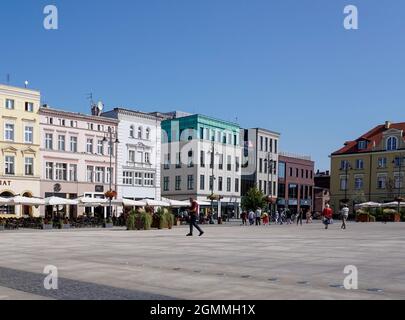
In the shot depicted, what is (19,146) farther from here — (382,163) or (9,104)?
(382,163)

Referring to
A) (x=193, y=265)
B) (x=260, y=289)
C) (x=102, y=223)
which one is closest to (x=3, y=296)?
(x=260, y=289)

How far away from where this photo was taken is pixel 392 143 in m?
83.7

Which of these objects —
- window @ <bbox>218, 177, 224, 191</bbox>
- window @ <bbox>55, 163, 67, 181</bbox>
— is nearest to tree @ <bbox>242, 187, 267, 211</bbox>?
window @ <bbox>218, 177, 224, 191</bbox>

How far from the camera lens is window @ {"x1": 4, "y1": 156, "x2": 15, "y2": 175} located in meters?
52.3

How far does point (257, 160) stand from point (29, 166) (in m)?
41.1

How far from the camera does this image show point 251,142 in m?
84.6

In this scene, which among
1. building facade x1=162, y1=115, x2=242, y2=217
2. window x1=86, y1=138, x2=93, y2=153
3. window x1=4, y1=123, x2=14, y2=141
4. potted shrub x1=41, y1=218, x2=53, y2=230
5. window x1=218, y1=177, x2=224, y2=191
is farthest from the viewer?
window x1=218, y1=177, x2=224, y2=191

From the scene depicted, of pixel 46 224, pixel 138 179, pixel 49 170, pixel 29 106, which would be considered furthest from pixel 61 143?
pixel 46 224

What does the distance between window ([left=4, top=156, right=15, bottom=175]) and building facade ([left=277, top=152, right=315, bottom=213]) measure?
161 ft

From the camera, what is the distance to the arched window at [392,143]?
83000 mm

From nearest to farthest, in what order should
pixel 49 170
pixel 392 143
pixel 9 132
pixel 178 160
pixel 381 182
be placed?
pixel 9 132, pixel 49 170, pixel 178 160, pixel 392 143, pixel 381 182

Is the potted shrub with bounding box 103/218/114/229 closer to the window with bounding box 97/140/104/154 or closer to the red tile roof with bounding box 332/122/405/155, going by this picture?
the window with bounding box 97/140/104/154

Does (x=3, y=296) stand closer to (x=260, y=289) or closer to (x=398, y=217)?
(x=260, y=289)
